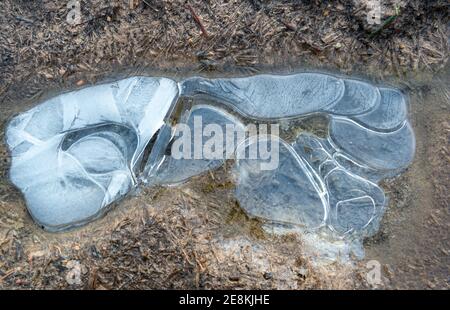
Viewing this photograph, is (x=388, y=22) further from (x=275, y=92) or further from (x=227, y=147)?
(x=227, y=147)

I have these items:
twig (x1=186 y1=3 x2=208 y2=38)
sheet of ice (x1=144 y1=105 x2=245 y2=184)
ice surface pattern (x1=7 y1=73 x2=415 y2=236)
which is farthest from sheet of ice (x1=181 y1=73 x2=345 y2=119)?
twig (x1=186 y1=3 x2=208 y2=38)

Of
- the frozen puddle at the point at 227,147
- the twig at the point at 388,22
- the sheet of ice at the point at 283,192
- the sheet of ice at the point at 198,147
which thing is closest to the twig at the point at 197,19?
the frozen puddle at the point at 227,147

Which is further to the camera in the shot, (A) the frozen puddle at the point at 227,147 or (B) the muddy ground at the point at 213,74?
(A) the frozen puddle at the point at 227,147

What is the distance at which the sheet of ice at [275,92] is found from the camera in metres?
3.80

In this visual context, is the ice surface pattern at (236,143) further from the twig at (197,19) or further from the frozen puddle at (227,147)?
the twig at (197,19)

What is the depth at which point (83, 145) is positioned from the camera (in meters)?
3.72

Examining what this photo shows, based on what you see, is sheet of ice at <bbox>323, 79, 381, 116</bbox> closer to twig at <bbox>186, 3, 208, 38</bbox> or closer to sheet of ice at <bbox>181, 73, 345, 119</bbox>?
sheet of ice at <bbox>181, 73, 345, 119</bbox>

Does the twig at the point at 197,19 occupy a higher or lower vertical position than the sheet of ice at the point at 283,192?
higher

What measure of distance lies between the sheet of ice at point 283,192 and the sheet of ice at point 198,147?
214mm

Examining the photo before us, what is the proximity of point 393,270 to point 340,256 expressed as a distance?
1.50 feet

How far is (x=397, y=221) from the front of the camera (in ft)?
12.0

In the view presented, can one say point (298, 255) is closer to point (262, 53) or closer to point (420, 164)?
point (420, 164)

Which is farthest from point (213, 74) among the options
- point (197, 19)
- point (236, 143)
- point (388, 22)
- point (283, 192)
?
point (388, 22)

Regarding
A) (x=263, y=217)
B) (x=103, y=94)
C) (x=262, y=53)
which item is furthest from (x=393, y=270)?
(x=103, y=94)
